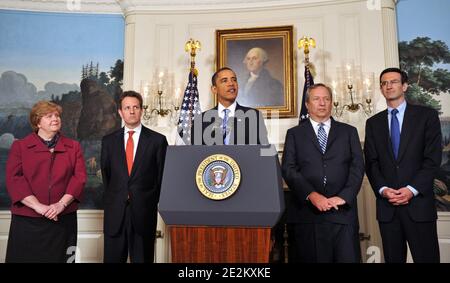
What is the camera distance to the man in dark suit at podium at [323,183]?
9.43 feet

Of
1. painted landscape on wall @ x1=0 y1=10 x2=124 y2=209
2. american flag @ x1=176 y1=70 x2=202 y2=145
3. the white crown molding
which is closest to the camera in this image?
american flag @ x1=176 y1=70 x2=202 y2=145

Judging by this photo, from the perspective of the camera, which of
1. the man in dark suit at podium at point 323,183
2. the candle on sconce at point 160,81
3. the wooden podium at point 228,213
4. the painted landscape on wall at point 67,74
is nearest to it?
the wooden podium at point 228,213

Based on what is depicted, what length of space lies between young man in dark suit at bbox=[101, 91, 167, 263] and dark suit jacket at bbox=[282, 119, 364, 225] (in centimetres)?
101

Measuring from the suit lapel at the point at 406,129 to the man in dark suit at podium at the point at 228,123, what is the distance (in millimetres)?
983

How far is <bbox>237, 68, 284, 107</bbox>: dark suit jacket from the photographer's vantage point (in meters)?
5.43

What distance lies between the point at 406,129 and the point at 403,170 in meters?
0.31

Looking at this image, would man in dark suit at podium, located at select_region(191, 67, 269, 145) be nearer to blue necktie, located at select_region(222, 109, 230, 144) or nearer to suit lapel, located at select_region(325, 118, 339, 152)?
blue necktie, located at select_region(222, 109, 230, 144)

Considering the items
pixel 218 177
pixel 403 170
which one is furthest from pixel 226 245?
pixel 403 170

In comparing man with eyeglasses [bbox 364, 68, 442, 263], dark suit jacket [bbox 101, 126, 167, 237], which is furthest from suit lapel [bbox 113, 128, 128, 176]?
man with eyeglasses [bbox 364, 68, 442, 263]

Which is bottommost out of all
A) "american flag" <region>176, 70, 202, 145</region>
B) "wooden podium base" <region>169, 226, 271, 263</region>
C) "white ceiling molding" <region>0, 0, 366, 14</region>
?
"wooden podium base" <region>169, 226, 271, 263</region>

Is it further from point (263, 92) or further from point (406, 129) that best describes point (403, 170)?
point (263, 92)

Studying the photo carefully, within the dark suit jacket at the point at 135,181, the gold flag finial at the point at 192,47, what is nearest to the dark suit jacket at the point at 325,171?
the dark suit jacket at the point at 135,181

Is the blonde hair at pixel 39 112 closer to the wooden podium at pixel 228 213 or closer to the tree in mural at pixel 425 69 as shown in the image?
the wooden podium at pixel 228 213
